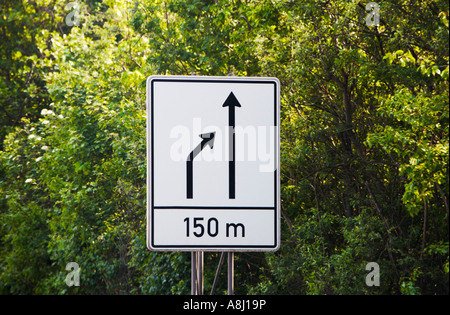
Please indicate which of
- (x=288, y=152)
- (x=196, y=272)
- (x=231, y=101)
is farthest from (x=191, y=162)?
(x=288, y=152)

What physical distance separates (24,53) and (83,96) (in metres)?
8.01

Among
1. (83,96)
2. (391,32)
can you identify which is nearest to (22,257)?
(83,96)

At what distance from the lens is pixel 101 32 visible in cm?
1830

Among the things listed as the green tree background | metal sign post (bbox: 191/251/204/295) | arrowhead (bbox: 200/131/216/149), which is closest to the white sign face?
arrowhead (bbox: 200/131/216/149)

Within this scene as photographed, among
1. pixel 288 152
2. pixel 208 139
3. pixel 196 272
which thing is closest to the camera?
pixel 208 139

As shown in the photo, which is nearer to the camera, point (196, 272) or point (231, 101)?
point (231, 101)

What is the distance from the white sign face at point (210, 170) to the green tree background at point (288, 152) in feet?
14.8

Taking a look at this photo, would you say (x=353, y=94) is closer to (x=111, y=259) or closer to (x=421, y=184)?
(x=421, y=184)

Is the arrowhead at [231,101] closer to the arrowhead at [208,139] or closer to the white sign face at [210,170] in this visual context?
the white sign face at [210,170]

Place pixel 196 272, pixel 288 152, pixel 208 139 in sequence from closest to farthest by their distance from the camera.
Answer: pixel 208 139
pixel 196 272
pixel 288 152

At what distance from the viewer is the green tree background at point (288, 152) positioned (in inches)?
353

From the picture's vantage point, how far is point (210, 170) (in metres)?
3.52

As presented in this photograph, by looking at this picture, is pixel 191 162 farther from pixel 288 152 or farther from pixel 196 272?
pixel 288 152

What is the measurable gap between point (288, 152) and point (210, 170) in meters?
7.01
